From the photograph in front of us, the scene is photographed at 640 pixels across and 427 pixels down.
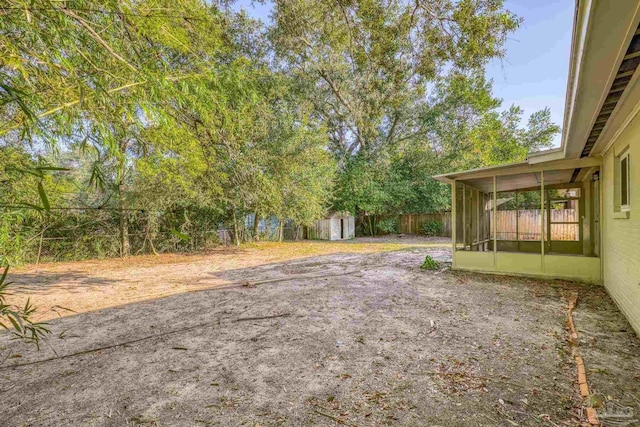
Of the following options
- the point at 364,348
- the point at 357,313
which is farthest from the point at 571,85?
the point at 357,313

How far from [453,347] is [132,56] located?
4.04m

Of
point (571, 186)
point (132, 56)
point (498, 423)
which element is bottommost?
point (498, 423)

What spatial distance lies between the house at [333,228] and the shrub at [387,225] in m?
1.72

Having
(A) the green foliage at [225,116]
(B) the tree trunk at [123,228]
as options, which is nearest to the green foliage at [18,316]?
(A) the green foliage at [225,116]

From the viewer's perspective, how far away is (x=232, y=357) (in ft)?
9.11

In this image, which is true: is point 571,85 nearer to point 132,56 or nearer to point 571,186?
point 132,56

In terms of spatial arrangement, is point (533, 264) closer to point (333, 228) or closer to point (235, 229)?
point (235, 229)

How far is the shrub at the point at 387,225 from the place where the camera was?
17.1 meters

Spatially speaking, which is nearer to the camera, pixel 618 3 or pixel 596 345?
pixel 618 3

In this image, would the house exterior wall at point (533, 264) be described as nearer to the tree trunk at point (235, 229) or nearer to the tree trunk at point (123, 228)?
the tree trunk at point (235, 229)

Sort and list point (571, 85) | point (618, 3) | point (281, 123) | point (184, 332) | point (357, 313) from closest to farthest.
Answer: point (618, 3) < point (571, 85) < point (184, 332) < point (357, 313) < point (281, 123)

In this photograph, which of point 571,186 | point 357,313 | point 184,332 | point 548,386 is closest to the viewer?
point 548,386

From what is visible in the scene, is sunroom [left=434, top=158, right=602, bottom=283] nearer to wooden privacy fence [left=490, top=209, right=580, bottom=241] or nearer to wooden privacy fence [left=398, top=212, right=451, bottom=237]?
wooden privacy fence [left=490, top=209, right=580, bottom=241]

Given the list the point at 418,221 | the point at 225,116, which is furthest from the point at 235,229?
the point at 418,221
